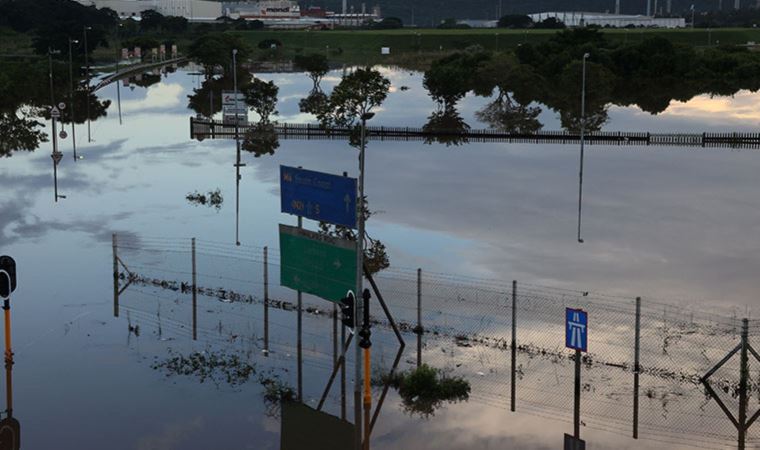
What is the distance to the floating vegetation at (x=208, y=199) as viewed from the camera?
184 feet

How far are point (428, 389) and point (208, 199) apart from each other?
30.9 metres

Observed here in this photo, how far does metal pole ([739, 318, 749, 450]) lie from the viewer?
86.3 ft

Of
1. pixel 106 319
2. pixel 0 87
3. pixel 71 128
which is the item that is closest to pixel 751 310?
pixel 106 319

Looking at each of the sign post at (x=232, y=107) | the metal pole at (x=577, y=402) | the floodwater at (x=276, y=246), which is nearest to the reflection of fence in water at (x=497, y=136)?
the sign post at (x=232, y=107)

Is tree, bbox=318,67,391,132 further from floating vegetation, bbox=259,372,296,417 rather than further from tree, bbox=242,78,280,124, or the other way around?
floating vegetation, bbox=259,372,296,417

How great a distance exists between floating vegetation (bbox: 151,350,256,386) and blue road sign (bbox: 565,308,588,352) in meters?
9.34

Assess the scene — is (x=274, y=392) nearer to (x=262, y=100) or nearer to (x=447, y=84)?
(x=262, y=100)

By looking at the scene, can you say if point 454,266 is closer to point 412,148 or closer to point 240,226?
point 240,226

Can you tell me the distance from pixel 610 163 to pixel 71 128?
47764 millimetres

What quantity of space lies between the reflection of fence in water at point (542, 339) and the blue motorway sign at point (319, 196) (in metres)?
3.66

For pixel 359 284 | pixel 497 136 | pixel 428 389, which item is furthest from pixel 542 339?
pixel 497 136

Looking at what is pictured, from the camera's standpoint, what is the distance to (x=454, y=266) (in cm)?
4241

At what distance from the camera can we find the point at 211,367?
102 feet

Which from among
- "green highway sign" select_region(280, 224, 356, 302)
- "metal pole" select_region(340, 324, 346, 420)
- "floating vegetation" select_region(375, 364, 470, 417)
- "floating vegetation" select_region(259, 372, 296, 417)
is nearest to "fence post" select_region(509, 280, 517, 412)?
"floating vegetation" select_region(375, 364, 470, 417)
